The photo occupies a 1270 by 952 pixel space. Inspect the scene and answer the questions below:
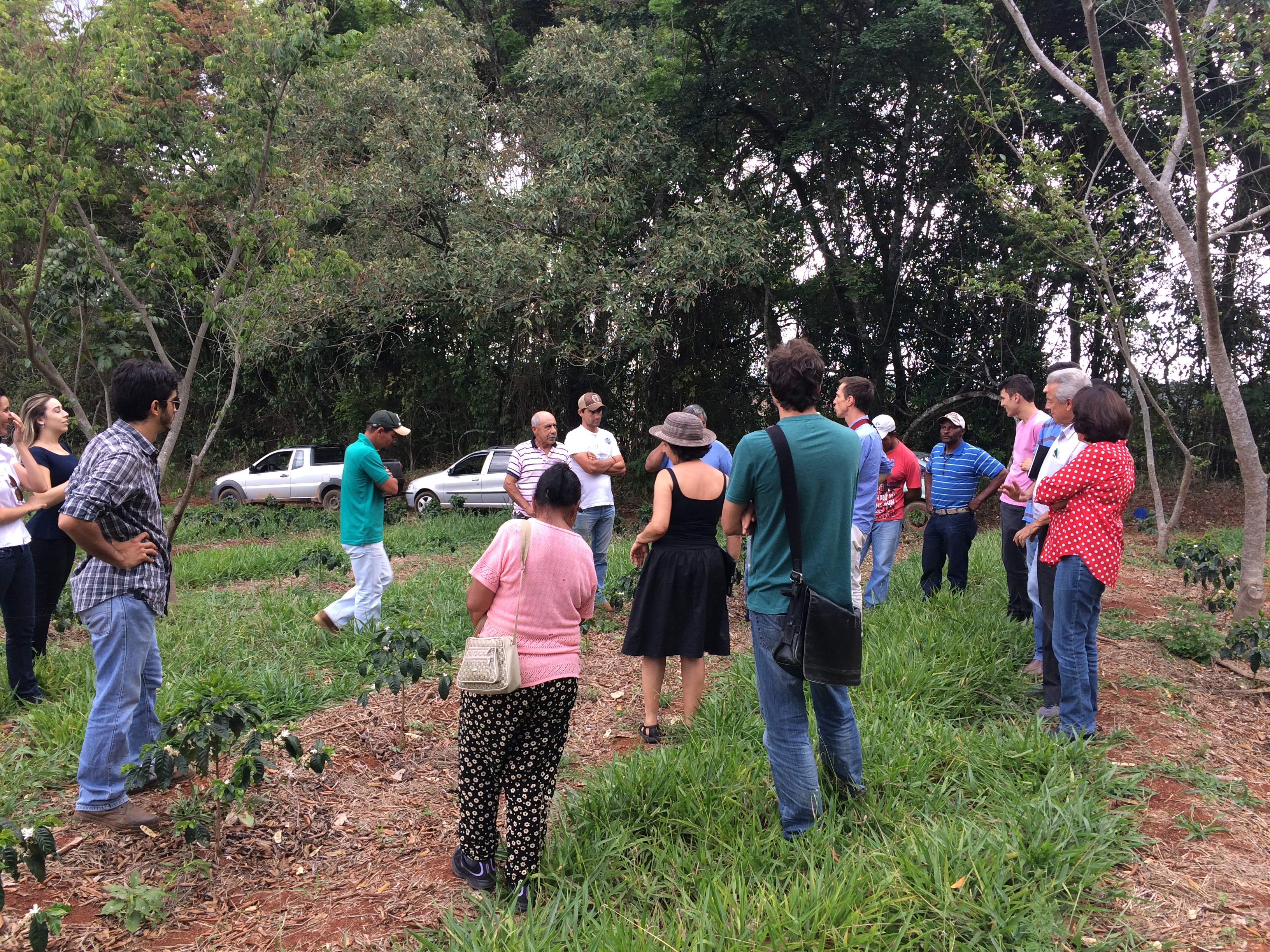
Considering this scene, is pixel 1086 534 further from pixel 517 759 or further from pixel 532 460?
pixel 532 460

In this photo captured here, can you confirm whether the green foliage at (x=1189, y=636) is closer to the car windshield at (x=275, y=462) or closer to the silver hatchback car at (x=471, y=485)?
the silver hatchback car at (x=471, y=485)

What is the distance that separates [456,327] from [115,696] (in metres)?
15.4

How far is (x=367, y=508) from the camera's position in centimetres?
559

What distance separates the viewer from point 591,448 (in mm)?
6594

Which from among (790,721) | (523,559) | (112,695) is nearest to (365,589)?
(112,695)

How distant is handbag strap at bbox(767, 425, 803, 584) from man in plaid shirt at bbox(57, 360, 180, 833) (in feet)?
8.06

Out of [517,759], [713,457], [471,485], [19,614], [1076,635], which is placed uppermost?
[713,457]

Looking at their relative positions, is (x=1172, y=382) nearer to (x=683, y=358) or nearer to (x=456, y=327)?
(x=683, y=358)

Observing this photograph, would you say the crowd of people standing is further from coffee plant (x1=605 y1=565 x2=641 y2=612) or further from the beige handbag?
coffee plant (x1=605 y1=565 x2=641 y2=612)

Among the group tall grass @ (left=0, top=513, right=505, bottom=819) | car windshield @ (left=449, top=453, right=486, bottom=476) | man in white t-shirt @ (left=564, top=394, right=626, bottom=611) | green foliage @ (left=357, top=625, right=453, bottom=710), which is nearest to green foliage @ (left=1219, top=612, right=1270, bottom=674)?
man in white t-shirt @ (left=564, top=394, right=626, bottom=611)

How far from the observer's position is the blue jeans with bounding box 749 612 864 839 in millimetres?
3062

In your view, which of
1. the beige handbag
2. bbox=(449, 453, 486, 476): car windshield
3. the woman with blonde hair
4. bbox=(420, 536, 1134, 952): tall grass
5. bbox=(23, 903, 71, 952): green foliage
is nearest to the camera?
bbox=(23, 903, 71, 952): green foliage

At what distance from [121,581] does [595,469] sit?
3615 millimetres

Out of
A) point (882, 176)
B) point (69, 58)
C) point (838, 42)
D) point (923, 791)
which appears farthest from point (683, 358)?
point (923, 791)
